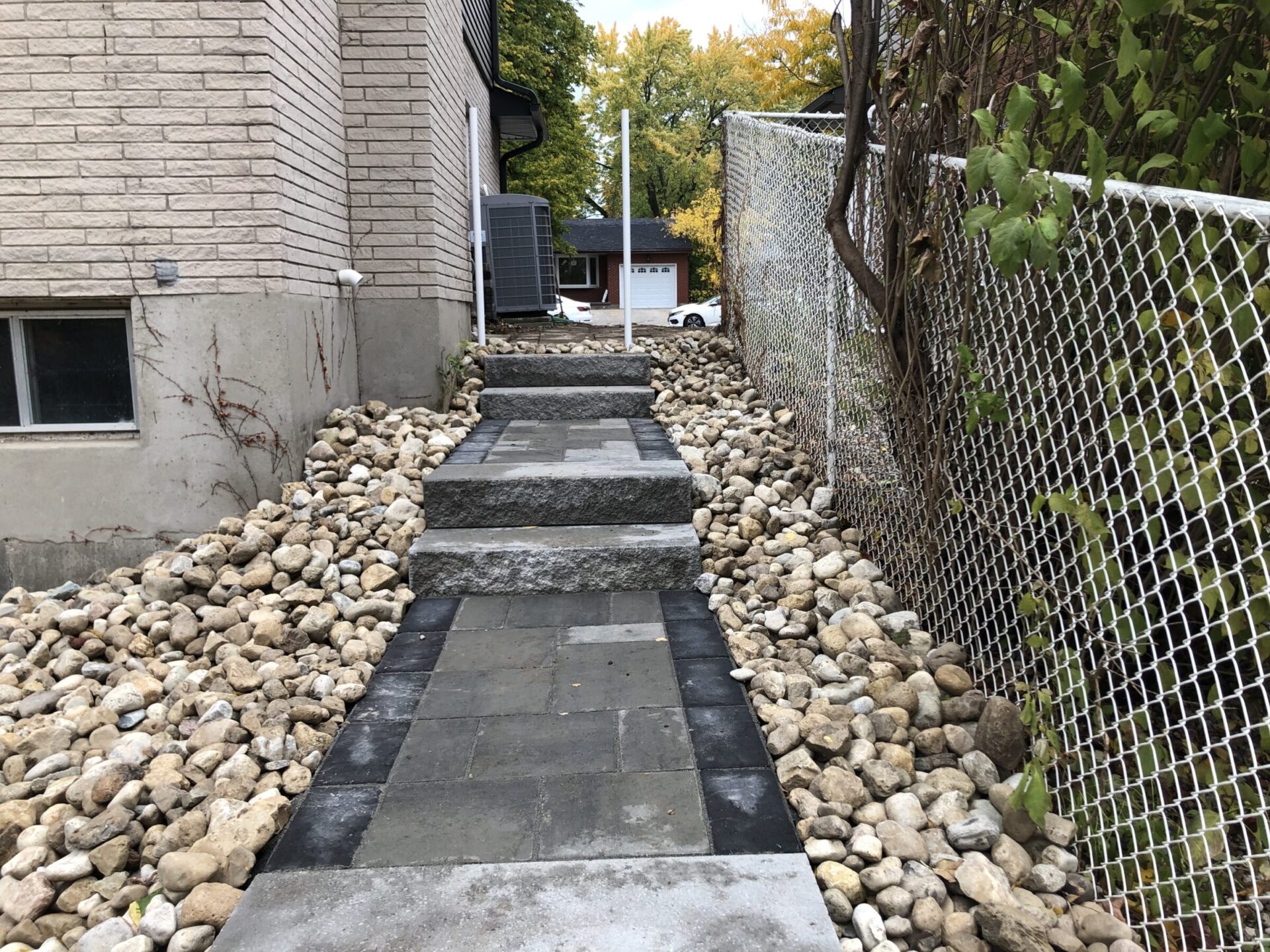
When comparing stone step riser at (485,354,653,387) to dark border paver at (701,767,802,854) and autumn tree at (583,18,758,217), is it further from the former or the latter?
autumn tree at (583,18,758,217)

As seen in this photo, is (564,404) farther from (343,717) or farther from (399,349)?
(343,717)

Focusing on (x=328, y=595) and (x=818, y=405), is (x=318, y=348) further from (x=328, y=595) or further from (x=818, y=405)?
(x=818, y=405)

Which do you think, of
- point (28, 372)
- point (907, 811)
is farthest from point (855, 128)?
point (28, 372)

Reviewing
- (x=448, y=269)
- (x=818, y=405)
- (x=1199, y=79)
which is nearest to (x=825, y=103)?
(x=448, y=269)

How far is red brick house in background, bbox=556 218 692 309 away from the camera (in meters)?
28.8

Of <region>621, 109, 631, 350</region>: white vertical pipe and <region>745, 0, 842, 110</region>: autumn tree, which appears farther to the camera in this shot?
<region>745, 0, 842, 110</region>: autumn tree

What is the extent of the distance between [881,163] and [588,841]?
2.40m

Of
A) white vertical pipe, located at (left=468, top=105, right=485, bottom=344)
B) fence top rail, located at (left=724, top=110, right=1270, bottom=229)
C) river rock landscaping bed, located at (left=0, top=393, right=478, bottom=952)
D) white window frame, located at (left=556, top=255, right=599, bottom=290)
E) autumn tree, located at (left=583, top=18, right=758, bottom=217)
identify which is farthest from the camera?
white window frame, located at (left=556, top=255, right=599, bottom=290)

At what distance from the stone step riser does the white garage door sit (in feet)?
78.8

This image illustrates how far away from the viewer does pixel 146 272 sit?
3.92 metres

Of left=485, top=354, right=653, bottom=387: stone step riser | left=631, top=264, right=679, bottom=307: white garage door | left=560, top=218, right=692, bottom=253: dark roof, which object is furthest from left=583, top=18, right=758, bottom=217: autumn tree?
left=485, top=354, right=653, bottom=387: stone step riser

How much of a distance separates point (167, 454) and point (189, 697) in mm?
1789

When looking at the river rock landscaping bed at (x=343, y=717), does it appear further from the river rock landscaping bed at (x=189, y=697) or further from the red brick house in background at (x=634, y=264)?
the red brick house in background at (x=634, y=264)

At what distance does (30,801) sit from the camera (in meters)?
2.17
